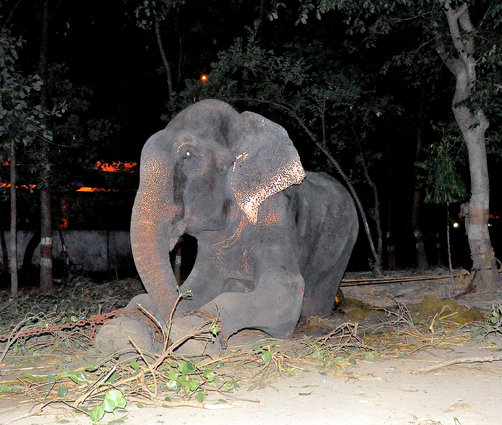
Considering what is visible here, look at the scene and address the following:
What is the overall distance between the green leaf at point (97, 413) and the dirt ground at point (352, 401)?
0.07 m

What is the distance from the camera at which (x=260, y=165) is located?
19.6 ft

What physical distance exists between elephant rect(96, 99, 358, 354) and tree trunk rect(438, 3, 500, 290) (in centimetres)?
471

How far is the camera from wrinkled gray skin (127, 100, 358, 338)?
17.4ft

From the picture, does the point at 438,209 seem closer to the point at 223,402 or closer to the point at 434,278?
the point at 434,278

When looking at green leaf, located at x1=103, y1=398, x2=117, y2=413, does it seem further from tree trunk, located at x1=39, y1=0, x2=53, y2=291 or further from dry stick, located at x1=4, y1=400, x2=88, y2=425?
tree trunk, located at x1=39, y1=0, x2=53, y2=291

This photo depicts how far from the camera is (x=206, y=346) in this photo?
4.93m

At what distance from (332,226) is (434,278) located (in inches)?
208

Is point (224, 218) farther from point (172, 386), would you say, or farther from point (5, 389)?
point (5, 389)

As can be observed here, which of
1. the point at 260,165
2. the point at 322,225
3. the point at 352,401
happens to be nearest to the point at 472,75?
the point at 322,225

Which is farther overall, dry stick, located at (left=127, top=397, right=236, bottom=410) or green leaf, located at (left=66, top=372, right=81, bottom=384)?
green leaf, located at (left=66, top=372, right=81, bottom=384)

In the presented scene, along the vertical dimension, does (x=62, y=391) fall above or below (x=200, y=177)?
below

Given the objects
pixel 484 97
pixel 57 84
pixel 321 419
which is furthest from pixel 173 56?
pixel 321 419

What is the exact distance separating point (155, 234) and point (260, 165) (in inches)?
46.7

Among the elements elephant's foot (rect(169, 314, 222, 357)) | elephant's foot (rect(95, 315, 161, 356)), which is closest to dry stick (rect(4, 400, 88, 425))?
elephant's foot (rect(95, 315, 161, 356))
